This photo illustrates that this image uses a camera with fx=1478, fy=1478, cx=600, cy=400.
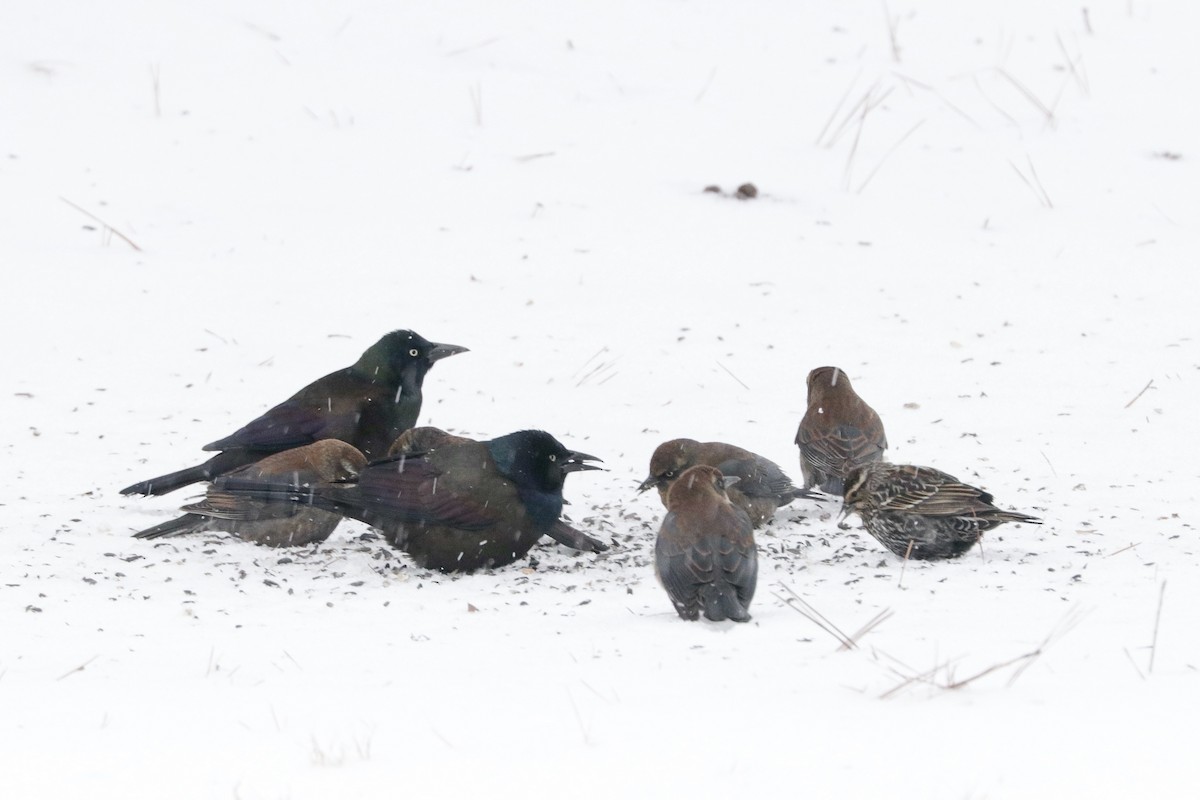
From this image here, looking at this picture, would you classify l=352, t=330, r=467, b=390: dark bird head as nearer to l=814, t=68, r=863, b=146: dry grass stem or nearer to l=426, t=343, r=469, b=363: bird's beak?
l=426, t=343, r=469, b=363: bird's beak

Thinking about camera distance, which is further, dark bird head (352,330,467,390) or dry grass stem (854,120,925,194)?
dry grass stem (854,120,925,194)

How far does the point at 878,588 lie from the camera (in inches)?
227

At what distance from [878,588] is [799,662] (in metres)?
1.25

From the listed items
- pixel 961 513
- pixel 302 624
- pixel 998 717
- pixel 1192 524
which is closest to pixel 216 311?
pixel 302 624

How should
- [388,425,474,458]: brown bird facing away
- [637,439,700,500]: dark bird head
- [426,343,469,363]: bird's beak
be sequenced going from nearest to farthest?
[637,439,700,500]: dark bird head → [388,425,474,458]: brown bird facing away → [426,343,469,363]: bird's beak

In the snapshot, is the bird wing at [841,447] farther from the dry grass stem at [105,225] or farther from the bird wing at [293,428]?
the dry grass stem at [105,225]

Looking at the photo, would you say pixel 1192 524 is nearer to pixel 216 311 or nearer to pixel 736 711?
pixel 736 711

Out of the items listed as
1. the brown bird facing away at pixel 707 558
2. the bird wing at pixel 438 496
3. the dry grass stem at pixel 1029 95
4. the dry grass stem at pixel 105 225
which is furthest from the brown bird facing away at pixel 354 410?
the dry grass stem at pixel 1029 95

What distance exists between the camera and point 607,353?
9.55 m

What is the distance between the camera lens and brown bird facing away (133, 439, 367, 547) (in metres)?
6.59

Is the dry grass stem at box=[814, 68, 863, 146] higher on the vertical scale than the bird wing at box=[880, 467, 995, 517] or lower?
higher

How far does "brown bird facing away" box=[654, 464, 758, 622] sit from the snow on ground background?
149 mm

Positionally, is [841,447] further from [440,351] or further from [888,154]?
[888,154]

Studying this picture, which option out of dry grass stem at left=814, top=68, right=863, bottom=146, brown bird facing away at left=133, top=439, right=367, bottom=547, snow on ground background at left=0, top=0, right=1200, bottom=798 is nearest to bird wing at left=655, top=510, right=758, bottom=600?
snow on ground background at left=0, top=0, right=1200, bottom=798
